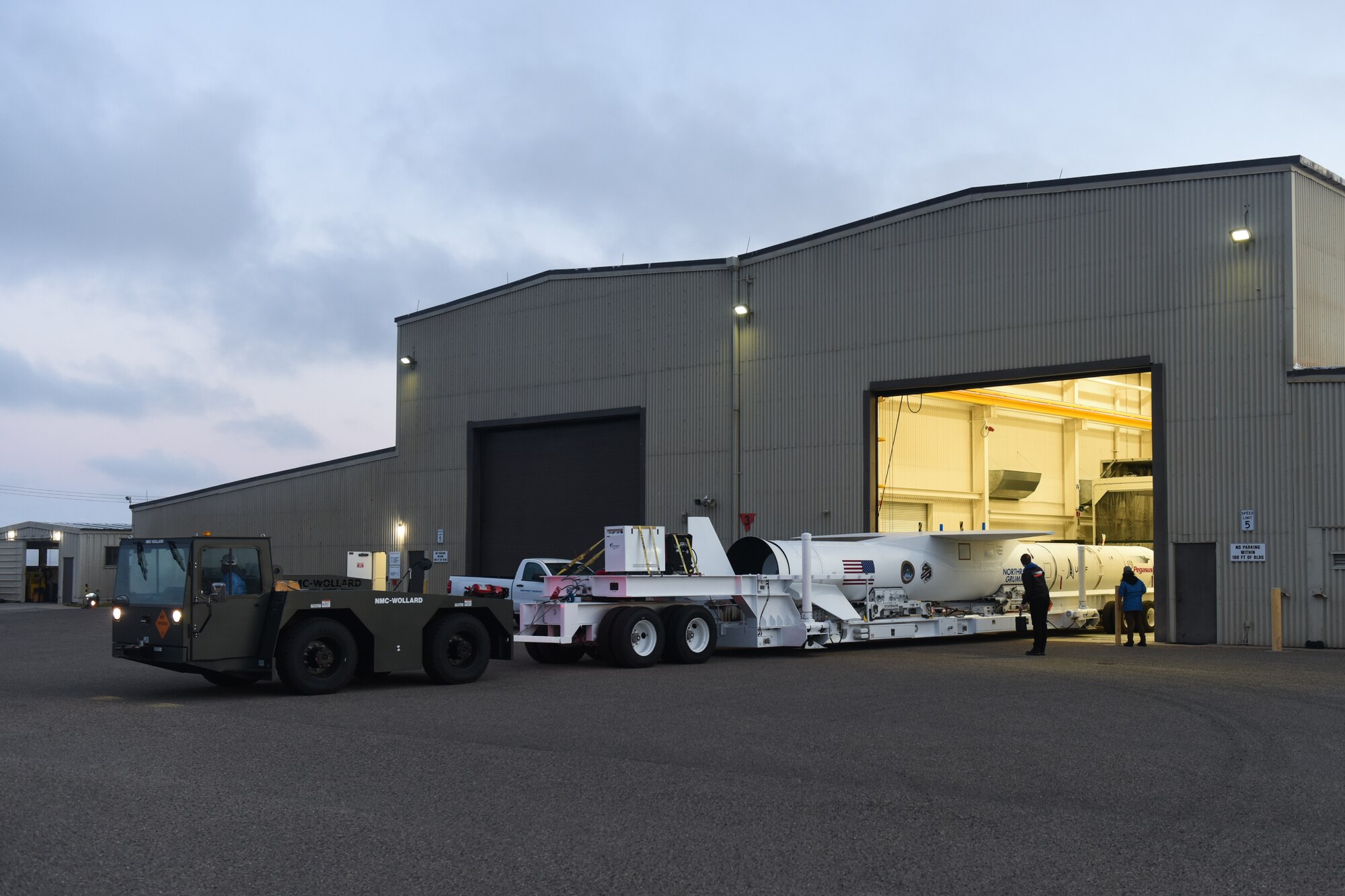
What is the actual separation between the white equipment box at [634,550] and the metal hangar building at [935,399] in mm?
9124

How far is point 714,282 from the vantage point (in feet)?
103

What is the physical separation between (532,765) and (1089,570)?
21120mm

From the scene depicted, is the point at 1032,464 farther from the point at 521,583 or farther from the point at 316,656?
the point at 316,656

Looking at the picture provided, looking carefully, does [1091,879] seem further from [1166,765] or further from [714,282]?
[714,282]

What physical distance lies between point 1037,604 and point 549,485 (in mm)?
17090

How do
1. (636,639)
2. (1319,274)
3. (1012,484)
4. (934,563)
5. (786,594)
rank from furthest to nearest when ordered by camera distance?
(1012,484), (934,563), (1319,274), (786,594), (636,639)

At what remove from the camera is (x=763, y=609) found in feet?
70.9

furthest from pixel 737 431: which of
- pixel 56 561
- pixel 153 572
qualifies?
pixel 56 561

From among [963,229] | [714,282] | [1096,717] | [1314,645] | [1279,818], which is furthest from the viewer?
[714,282]

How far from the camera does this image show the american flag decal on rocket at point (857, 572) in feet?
74.2

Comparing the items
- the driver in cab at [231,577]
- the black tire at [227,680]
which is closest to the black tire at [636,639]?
the black tire at [227,680]

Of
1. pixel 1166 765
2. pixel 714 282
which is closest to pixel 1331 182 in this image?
pixel 714 282

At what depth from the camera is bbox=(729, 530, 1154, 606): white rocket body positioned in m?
22.5

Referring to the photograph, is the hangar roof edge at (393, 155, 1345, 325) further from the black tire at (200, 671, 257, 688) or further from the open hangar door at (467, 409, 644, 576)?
the black tire at (200, 671, 257, 688)
